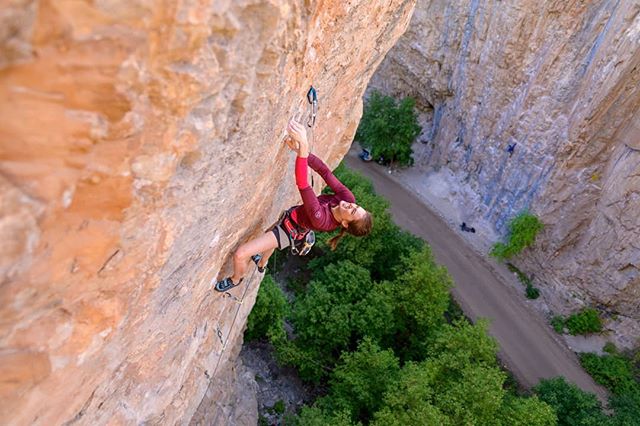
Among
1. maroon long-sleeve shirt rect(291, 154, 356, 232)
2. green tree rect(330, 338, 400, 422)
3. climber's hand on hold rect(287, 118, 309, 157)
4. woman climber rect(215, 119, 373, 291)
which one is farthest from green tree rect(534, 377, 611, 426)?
climber's hand on hold rect(287, 118, 309, 157)

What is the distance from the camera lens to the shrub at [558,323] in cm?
1658

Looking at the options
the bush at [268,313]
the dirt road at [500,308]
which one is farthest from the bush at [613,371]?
the bush at [268,313]

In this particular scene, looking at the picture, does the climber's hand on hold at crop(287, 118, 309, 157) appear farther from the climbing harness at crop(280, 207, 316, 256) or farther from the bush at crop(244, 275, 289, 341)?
the bush at crop(244, 275, 289, 341)

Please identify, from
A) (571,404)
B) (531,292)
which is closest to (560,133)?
(531,292)

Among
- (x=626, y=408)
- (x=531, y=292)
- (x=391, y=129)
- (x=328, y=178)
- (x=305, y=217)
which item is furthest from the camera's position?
(x=391, y=129)

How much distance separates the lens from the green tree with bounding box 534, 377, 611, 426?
12.7 meters

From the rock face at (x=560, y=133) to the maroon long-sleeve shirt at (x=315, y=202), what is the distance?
483 inches

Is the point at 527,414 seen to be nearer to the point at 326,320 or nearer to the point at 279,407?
the point at 326,320

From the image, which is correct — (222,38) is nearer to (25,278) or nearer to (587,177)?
(25,278)

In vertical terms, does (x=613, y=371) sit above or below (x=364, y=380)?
above

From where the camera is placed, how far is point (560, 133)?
16.2 m

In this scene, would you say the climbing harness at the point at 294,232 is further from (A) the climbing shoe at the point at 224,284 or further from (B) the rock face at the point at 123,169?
(A) the climbing shoe at the point at 224,284

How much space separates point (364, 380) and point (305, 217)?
8.73 metres

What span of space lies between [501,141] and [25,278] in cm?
1827
